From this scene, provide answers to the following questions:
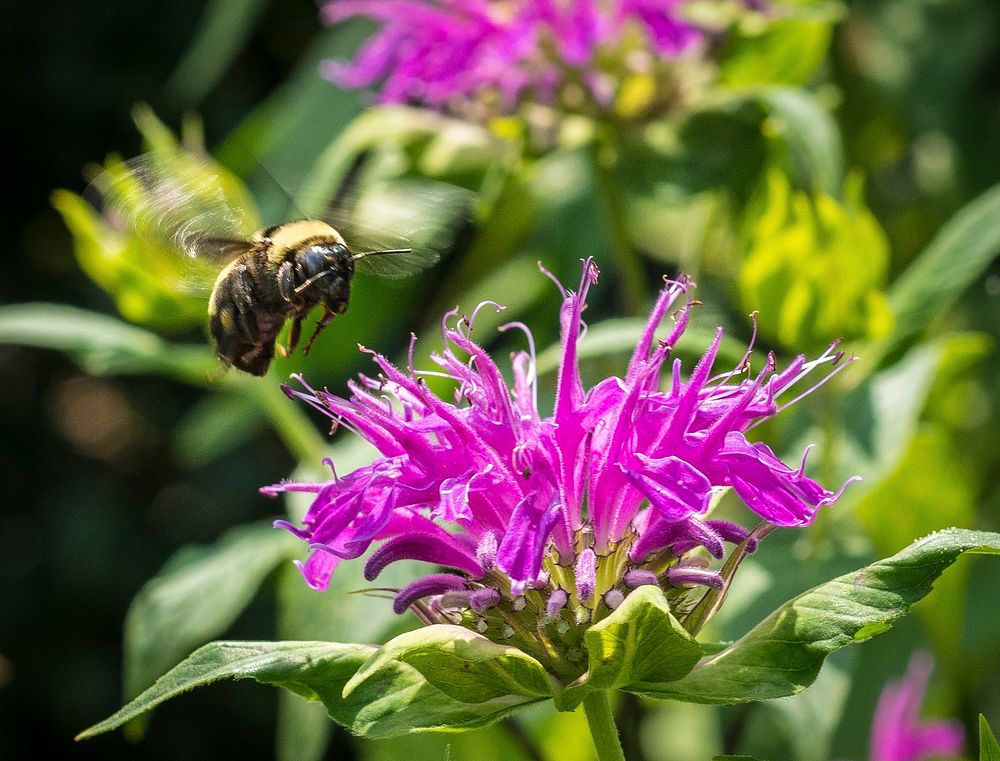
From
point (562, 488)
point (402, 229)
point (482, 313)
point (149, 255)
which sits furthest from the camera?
point (482, 313)

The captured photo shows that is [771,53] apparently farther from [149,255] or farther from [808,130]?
[149,255]

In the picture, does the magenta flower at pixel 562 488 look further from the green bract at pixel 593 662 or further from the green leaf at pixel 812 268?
the green leaf at pixel 812 268

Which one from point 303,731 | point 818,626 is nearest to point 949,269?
point 818,626

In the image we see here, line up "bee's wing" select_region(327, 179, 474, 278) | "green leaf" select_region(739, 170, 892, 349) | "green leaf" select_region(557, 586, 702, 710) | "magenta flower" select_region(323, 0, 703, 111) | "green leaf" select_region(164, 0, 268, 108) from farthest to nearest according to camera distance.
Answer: "green leaf" select_region(164, 0, 268, 108), "magenta flower" select_region(323, 0, 703, 111), "green leaf" select_region(739, 170, 892, 349), "bee's wing" select_region(327, 179, 474, 278), "green leaf" select_region(557, 586, 702, 710)

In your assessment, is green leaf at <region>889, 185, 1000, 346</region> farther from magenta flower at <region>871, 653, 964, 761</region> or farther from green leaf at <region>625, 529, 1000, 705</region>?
green leaf at <region>625, 529, 1000, 705</region>

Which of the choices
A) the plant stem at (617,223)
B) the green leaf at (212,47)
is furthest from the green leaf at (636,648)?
the green leaf at (212,47)

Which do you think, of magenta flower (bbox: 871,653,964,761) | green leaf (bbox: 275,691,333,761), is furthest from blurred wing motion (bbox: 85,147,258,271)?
magenta flower (bbox: 871,653,964,761)
